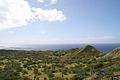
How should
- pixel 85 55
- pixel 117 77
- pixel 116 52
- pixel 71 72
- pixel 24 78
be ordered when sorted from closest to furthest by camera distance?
pixel 117 77 → pixel 24 78 → pixel 71 72 → pixel 116 52 → pixel 85 55

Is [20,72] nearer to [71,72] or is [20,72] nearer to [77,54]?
[71,72]

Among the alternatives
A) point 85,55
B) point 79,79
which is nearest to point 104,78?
point 79,79

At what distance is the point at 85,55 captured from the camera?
45250mm

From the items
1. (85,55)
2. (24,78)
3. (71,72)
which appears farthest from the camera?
(85,55)

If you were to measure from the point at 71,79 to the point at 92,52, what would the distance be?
26.2 meters

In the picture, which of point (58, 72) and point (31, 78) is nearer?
point (31, 78)

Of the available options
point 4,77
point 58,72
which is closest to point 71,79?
point 58,72

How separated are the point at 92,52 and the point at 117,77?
31.4 metres

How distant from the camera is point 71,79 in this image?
69.7 feet

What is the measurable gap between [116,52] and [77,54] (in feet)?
38.1

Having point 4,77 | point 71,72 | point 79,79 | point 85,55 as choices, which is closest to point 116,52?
point 85,55

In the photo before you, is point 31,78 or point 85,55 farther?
point 85,55

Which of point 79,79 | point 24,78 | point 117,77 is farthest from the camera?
point 24,78

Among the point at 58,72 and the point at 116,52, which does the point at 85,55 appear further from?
the point at 58,72
